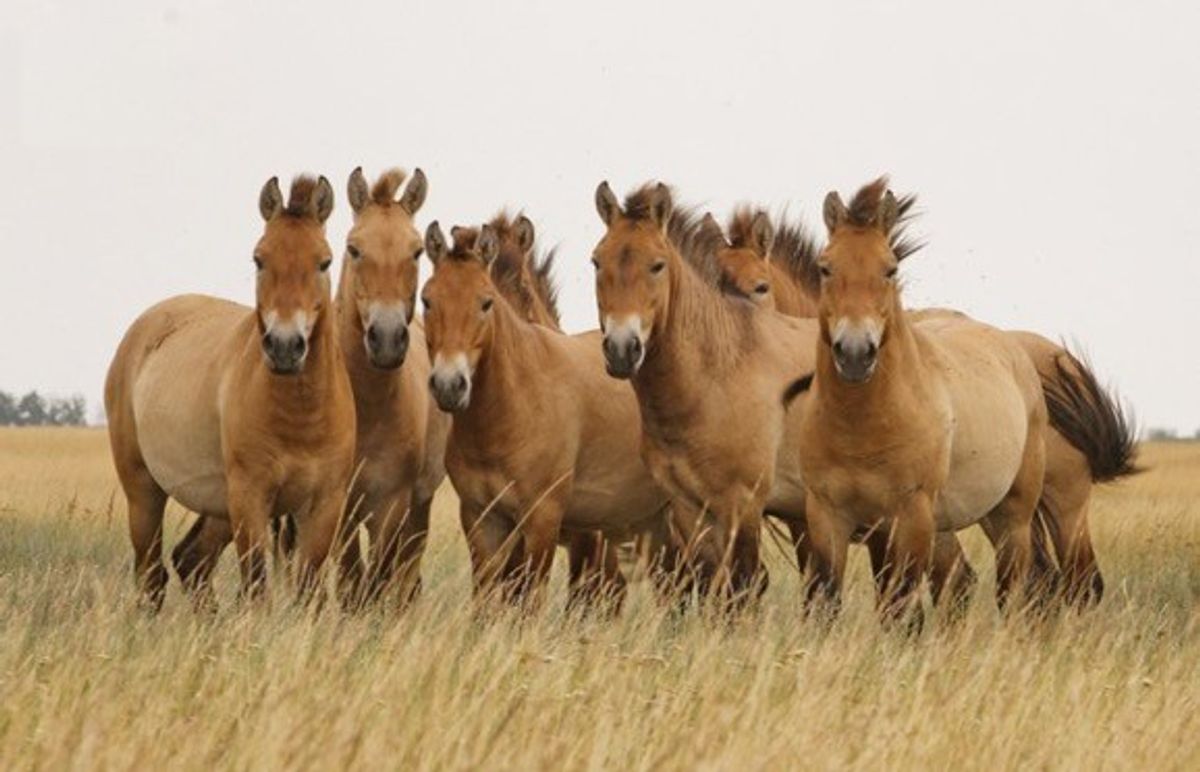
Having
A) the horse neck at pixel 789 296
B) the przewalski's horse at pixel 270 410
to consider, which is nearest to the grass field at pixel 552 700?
the przewalski's horse at pixel 270 410

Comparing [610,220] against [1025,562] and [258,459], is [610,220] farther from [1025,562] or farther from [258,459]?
[1025,562]

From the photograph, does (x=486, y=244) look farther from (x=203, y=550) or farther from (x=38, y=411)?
(x=38, y=411)

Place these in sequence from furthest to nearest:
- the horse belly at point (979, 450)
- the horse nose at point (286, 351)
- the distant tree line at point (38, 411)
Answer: the distant tree line at point (38, 411) < the horse belly at point (979, 450) < the horse nose at point (286, 351)

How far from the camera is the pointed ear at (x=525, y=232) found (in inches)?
420

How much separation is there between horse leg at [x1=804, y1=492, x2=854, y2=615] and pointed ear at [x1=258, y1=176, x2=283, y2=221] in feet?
9.44

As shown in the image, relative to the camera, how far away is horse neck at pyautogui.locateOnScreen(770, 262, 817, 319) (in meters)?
13.1

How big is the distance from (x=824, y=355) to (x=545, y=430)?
157cm

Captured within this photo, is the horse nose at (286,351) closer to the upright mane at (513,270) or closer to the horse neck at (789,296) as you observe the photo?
the upright mane at (513,270)

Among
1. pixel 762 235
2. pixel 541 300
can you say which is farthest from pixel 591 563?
pixel 762 235

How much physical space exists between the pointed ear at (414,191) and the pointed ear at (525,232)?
934 mm

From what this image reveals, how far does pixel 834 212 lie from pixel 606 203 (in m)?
1.21

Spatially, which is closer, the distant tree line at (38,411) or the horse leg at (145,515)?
the horse leg at (145,515)

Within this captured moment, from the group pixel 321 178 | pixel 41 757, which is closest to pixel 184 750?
pixel 41 757

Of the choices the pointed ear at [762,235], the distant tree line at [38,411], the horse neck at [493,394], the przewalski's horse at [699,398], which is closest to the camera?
the przewalski's horse at [699,398]
